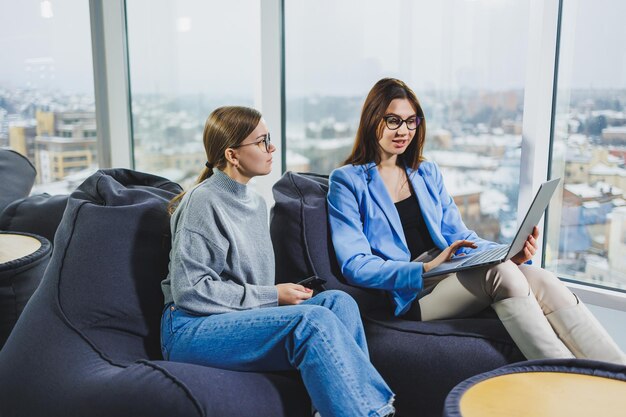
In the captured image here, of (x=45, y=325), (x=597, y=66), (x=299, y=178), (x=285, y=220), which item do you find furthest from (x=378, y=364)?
(x=597, y=66)

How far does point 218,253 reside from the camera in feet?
6.72

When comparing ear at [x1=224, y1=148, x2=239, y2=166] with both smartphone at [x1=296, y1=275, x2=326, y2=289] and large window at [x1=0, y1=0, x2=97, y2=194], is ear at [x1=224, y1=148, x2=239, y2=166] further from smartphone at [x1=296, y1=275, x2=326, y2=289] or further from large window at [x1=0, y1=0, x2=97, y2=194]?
large window at [x1=0, y1=0, x2=97, y2=194]

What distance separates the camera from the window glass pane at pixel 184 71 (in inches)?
160

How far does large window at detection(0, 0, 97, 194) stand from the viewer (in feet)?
14.1

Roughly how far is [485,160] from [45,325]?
→ 2109 millimetres

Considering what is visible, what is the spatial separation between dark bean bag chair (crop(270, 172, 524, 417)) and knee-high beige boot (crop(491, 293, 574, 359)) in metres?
0.10

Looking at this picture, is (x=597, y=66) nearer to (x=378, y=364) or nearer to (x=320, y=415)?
(x=378, y=364)

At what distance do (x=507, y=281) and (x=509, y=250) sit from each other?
0.35 ft

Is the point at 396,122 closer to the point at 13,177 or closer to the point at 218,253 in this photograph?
the point at 218,253

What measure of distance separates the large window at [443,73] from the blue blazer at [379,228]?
2.20 feet

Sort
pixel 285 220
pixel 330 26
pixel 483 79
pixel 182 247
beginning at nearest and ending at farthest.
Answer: pixel 182 247 → pixel 285 220 → pixel 483 79 → pixel 330 26

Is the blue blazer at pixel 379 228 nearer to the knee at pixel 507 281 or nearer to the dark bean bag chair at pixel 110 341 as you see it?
the knee at pixel 507 281

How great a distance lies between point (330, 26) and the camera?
3.75 m

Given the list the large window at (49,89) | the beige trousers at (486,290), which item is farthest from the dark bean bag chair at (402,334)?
the large window at (49,89)
